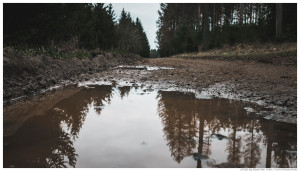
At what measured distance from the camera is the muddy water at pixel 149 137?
1577mm

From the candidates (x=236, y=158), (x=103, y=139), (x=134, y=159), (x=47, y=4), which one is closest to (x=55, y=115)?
(x=103, y=139)

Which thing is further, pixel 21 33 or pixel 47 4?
pixel 47 4

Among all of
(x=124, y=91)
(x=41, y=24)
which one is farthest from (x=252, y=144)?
(x=41, y=24)

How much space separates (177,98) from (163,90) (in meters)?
0.69

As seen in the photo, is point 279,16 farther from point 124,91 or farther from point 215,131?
point 215,131

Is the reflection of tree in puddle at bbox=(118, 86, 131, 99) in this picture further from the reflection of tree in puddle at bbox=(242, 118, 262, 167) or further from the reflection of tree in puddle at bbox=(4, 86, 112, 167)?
the reflection of tree in puddle at bbox=(242, 118, 262, 167)

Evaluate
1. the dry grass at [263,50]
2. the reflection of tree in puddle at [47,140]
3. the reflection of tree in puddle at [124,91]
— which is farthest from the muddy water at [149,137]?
the dry grass at [263,50]

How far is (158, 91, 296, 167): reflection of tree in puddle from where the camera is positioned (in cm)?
165

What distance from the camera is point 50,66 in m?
5.25

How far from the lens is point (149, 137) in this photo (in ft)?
6.45

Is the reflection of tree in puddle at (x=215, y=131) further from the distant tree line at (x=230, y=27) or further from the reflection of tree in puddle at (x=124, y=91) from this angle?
the distant tree line at (x=230, y=27)

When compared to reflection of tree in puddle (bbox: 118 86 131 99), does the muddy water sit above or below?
below

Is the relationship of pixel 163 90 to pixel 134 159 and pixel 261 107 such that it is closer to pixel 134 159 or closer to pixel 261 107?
pixel 261 107

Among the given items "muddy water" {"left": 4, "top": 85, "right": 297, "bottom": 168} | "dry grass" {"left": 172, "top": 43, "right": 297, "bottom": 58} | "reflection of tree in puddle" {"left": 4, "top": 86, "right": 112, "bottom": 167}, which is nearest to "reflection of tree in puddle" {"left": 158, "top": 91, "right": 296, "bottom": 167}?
"muddy water" {"left": 4, "top": 85, "right": 297, "bottom": 168}
